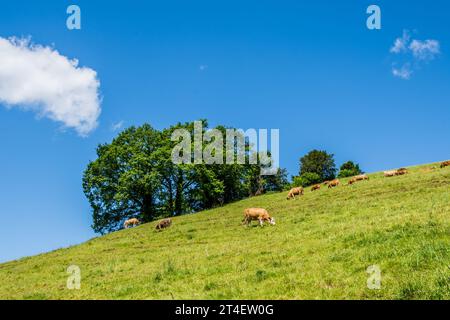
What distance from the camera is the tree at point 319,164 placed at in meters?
99.4

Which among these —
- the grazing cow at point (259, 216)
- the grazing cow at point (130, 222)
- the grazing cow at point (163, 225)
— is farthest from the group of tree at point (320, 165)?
the grazing cow at point (259, 216)

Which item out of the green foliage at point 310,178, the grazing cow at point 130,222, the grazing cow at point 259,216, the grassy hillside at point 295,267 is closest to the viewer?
the grassy hillside at point 295,267

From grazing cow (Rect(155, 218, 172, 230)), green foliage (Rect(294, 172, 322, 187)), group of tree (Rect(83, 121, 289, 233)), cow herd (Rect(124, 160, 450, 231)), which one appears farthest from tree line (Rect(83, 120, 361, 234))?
green foliage (Rect(294, 172, 322, 187))

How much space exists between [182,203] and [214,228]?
33332 mm

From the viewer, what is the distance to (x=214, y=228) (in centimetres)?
3178

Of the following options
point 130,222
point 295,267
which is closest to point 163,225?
point 130,222

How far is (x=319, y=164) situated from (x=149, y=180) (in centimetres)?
5201

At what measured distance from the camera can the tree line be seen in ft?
195

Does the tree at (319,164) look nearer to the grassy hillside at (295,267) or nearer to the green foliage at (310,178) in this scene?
the green foliage at (310,178)

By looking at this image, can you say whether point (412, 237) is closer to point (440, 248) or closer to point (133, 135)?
point (440, 248)

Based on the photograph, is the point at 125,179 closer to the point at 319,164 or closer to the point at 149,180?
the point at 149,180

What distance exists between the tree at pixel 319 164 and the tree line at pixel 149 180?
37.0 meters

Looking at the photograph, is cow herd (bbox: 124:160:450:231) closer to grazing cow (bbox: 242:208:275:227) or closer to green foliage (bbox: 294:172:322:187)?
grazing cow (bbox: 242:208:275:227)

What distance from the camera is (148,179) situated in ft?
191
